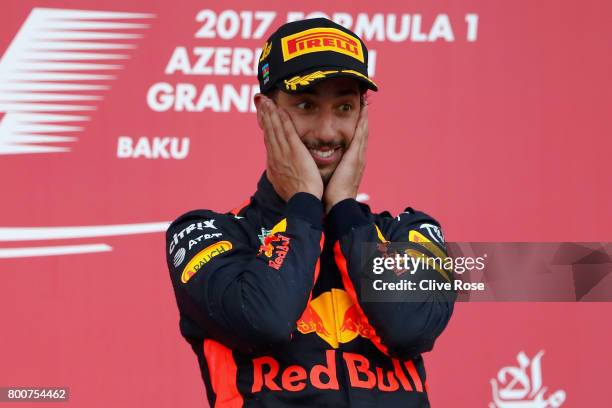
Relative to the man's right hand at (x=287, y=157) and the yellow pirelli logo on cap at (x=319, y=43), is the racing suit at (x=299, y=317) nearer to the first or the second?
the man's right hand at (x=287, y=157)

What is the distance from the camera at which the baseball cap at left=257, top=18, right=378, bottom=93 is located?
70.1 inches

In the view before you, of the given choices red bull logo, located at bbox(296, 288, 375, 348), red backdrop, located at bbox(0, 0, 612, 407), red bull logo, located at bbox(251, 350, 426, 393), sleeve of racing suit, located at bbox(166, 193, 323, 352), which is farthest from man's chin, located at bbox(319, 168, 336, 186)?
red backdrop, located at bbox(0, 0, 612, 407)

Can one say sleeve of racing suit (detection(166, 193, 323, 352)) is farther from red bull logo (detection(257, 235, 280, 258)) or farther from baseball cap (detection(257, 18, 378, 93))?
baseball cap (detection(257, 18, 378, 93))

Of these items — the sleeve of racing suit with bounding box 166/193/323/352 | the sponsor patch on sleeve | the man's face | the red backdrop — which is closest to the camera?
the sleeve of racing suit with bounding box 166/193/323/352

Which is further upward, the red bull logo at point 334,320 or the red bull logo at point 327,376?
Result: the red bull logo at point 334,320

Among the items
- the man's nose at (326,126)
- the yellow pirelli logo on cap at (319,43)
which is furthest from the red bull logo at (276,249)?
the yellow pirelli logo on cap at (319,43)

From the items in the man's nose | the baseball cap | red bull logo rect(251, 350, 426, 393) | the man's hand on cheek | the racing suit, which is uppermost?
the baseball cap

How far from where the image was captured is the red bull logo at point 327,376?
1.65m

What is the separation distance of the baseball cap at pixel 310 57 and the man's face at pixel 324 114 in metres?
0.03

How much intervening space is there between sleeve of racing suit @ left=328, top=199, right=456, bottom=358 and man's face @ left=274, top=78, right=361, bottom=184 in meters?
0.12

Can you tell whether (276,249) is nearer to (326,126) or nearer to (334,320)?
(334,320)

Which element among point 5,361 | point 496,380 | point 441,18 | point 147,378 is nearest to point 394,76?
point 441,18

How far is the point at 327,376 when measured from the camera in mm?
1658

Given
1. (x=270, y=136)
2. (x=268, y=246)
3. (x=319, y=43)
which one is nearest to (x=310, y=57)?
(x=319, y=43)
